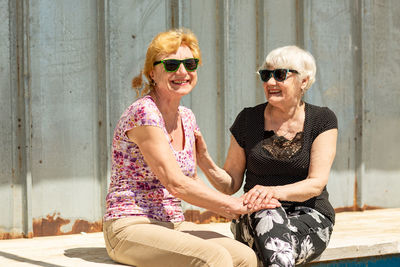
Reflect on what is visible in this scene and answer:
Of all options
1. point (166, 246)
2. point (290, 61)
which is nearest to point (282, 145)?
point (290, 61)

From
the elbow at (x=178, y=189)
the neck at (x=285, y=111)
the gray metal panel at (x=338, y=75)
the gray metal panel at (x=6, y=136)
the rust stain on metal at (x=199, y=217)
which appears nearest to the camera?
the elbow at (x=178, y=189)

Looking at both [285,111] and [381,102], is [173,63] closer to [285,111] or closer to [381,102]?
[285,111]

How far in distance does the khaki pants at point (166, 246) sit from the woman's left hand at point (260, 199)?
21 centimetres

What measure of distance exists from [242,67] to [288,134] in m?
1.64

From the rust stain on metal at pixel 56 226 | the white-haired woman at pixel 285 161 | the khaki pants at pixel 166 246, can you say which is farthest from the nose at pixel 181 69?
the rust stain on metal at pixel 56 226

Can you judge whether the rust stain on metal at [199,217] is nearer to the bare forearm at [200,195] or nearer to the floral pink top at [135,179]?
the floral pink top at [135,179]

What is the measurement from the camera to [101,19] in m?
4.72

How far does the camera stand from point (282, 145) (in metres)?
3.67

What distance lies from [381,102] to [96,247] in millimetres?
3048

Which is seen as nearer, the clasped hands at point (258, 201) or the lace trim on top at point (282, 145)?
the clasped hands at point (258, 201)

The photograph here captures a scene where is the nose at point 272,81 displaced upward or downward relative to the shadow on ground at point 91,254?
upward

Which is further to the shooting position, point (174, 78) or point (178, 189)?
point (174, 78)

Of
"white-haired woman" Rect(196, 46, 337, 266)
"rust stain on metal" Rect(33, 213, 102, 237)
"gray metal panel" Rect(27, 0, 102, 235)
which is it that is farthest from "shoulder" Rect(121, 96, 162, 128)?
"rust stain on metal" Rect(33, 213, 102, 237)

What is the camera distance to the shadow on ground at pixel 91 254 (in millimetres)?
3529
